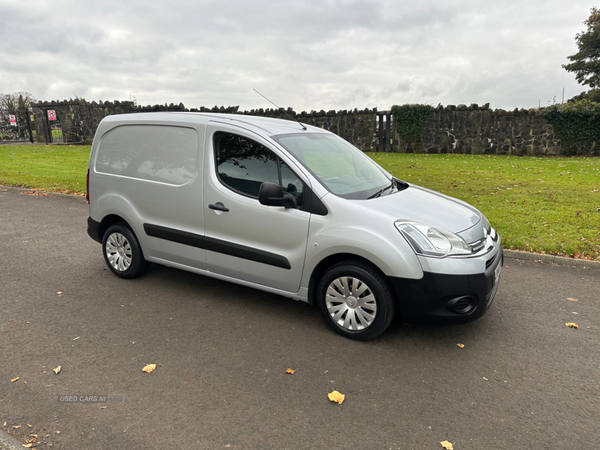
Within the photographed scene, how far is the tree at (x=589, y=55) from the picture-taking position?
35.2 m

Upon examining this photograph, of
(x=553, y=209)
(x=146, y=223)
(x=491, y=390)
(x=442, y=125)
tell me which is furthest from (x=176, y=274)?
(x=442, y=125)

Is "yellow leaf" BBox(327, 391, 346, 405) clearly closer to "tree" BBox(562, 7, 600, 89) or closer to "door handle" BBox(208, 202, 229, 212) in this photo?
"door handle" BBox(208, 202, 229, 212)

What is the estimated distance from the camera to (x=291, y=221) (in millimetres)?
4098

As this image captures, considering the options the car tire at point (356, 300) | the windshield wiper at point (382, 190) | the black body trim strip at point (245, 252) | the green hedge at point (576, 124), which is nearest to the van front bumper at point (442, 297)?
the car tire at point (356, 300)

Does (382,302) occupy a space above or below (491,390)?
→ above

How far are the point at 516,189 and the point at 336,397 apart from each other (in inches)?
390

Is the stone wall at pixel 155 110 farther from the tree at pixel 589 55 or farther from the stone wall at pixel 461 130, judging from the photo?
the tree at pixel 589 55

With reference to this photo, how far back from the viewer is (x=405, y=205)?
163 inches

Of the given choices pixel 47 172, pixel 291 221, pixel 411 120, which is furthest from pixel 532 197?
pixel 47 172

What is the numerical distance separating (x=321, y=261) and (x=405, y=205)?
0.95m

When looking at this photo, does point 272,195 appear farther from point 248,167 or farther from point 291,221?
point 248,167

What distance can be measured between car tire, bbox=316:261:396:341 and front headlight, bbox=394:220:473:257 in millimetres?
418

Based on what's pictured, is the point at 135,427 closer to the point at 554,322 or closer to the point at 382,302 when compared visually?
the point at 382,302

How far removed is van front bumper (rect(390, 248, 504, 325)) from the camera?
12.0 ft
